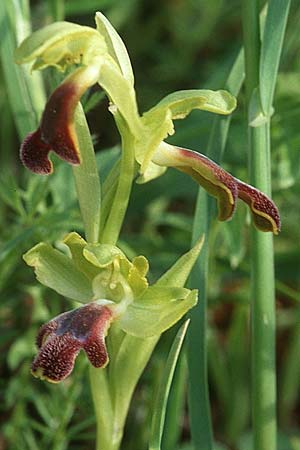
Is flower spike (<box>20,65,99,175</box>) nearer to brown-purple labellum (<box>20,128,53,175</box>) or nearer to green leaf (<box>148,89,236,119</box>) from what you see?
brown-purple labellum (<box>20,128,53,175</box>)

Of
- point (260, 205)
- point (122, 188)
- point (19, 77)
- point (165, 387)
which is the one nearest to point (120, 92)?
point (122, 188)

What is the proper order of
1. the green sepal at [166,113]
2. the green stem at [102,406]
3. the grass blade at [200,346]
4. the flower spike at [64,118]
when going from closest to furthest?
the flower spike at [64,118]
the green sepal at [166,113]
the green stem at [102,406]
the grass blade at [200,346]

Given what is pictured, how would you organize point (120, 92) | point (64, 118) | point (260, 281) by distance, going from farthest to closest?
point (260, 281) < point (120, 92) < point (64, 118)

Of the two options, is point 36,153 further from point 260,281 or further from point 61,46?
point 260,281

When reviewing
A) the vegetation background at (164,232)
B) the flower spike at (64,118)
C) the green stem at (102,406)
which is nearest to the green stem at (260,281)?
the vegetation background at (164,232)

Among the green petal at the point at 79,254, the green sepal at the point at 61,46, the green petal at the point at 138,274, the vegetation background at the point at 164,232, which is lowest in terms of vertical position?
the vegetation background at the point at 164,232

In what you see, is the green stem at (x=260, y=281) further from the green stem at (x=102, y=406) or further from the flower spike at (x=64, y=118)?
the flower spike at (x=64, y=118)
